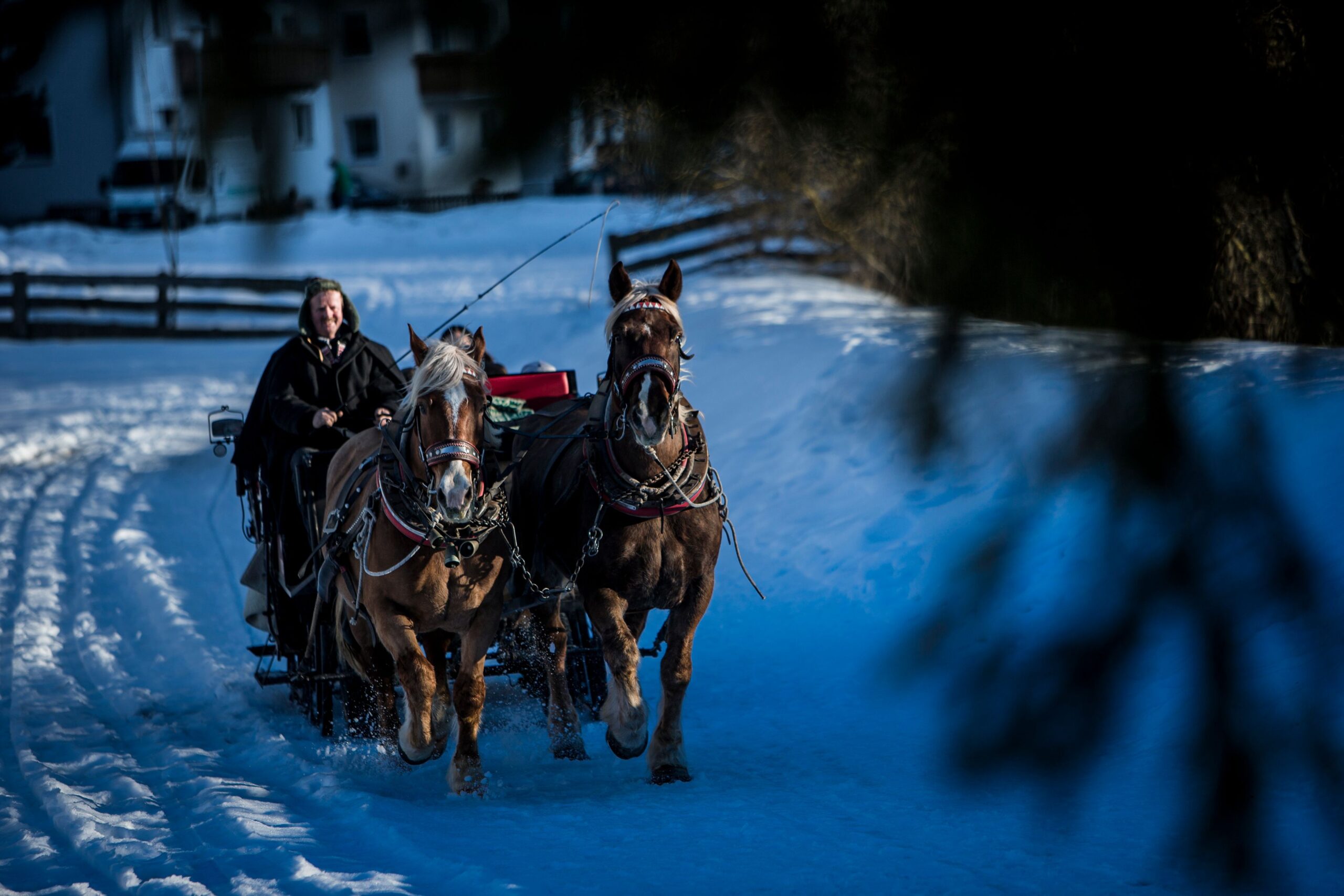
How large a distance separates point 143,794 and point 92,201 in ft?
13.9

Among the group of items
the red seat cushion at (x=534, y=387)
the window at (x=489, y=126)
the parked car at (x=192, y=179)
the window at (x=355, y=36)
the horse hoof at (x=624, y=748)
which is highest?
the window at (x=355, y=36)

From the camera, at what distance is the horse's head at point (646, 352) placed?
→ 4.61 metres

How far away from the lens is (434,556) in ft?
16.8

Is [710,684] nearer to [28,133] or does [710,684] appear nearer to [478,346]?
[478,346]

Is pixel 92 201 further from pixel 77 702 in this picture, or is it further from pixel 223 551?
pixel 223 551

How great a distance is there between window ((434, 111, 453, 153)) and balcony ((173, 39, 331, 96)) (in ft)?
0.51

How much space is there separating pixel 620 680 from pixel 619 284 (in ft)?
5.43

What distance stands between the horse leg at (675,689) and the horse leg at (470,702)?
756mm

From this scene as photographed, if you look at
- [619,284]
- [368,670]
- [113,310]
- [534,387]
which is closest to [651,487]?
[619,284]

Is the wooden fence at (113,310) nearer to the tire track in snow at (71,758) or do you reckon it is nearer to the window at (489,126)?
the tire track in snow at (71,758)

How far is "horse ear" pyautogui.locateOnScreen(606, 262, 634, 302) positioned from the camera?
16.8 feet

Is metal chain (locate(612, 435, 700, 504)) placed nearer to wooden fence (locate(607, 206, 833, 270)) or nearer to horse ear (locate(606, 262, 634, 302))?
horse ear (locate(606, 262, 634, 302))

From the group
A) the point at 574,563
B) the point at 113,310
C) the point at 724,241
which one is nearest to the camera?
the point at 574,563

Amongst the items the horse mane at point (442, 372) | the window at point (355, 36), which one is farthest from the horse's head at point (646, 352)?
the window at point (355, 36)
